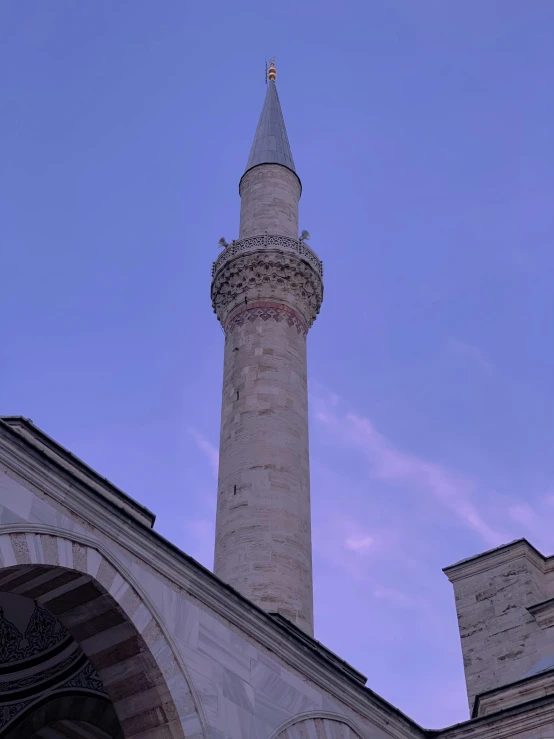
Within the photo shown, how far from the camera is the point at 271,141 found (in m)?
17.0

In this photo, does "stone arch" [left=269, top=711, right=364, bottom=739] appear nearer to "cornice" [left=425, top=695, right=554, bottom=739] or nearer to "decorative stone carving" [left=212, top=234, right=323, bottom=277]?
"cornice" [left=425, top=695, right=554, bottom=739]

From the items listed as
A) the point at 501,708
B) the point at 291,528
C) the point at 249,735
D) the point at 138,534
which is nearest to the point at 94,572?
the point at 138,534

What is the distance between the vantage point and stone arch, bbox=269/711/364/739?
683 centimetres

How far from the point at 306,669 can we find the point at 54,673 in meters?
1.92

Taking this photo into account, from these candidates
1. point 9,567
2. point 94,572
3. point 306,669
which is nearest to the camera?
point 9,567

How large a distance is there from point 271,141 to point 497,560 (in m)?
8.53

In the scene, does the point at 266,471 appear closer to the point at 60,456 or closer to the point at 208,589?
the point at 208,589

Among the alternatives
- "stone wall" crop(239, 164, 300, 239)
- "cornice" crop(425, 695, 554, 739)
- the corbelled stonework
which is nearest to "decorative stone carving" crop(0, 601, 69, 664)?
"cornice" crop(425, 695, 554, 739)

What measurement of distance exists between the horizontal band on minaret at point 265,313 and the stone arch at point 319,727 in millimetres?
7679

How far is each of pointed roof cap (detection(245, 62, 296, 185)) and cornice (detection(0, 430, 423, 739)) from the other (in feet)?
34.0

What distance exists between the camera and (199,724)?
6086mm

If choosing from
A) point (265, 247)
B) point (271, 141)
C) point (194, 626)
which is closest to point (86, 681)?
point (194, 626)

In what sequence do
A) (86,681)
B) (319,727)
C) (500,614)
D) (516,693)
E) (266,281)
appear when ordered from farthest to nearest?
1. (266,281)
2. (500,614)
3. (516,693)
4. (86,681)
5. (319,727)

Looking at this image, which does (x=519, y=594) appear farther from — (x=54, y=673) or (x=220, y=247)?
(x=220, y=247)
